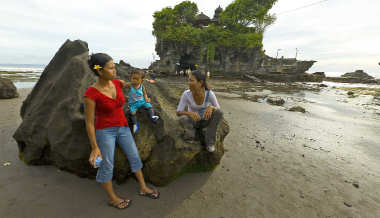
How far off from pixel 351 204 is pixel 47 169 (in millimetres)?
5596

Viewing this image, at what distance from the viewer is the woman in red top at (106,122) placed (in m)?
1.99

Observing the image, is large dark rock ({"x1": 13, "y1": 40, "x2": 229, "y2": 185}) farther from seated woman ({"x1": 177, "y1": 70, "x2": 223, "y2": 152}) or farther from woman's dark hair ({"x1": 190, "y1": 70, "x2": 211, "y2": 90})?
woman's dark hair ({"x1": 190, "y1": 70, "x2": 211, "y2": 90})

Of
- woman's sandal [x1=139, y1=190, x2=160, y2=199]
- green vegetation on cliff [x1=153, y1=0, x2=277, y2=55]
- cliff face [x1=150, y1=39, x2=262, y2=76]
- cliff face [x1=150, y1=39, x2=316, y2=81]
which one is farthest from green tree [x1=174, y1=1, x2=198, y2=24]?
woman's sandal [x1=139, y1=190, x2=160, y2=199]

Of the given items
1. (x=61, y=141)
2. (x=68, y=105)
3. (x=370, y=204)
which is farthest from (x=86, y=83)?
(x=370, y=204)

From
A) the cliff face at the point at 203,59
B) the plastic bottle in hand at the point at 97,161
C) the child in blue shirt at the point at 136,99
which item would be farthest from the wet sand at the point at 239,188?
the cliff face at the point at 203,59

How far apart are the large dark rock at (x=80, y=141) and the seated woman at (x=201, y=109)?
24 cm

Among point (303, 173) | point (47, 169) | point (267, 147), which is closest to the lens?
point (47, 169)

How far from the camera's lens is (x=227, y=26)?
39906 millimetres

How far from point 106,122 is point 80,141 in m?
0.86

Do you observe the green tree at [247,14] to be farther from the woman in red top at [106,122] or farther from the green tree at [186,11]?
the woman in red top at [106,122]

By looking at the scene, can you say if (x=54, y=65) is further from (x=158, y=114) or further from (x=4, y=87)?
(x=4, y=87)

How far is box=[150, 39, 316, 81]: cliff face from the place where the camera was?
39.0 m

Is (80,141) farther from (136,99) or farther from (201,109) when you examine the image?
(201,109)

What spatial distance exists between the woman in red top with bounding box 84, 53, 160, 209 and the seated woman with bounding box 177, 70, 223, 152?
110 centimetres
